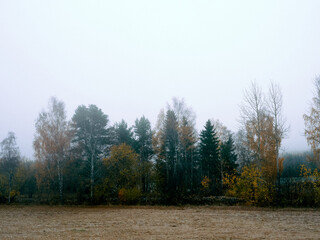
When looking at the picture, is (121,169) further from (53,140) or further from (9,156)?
(9,156)

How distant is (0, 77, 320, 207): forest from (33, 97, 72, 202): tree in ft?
0.31

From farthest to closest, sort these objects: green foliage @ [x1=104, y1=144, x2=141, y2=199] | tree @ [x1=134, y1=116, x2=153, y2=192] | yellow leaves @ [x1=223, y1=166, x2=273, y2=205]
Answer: tree @ [x1=134, y1=116, x2=153, y2=192] → green foliage @ [x1=104, y1=144, x2=141, y2=199] → yellow leaves @ [x1=223, y1=166, x2=273, y2=205]

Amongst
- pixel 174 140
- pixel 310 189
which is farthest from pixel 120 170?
pixel 310 189

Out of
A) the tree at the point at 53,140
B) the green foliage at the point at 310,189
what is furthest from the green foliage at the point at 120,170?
the green foliage at the point at 310,189

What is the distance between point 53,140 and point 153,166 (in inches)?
426

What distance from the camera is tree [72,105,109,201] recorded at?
26031 millimetres

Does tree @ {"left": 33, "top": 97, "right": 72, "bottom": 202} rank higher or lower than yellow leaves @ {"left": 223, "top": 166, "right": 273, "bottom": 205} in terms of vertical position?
higher

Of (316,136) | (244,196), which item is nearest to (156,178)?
(244,196)

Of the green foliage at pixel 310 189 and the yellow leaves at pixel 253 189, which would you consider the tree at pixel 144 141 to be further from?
the green foliage at pixel 310 189

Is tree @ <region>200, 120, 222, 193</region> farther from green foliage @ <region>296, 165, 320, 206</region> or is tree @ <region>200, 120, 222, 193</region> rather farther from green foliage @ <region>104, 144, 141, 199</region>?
green foliage @ <region>296, 165, 320, 206</region>

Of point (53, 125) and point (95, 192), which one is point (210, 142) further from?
point (53, 125)

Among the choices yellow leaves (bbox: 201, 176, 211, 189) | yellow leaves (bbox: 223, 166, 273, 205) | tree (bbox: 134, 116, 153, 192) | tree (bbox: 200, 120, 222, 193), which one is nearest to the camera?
yellow leaves (bbox: 223, 166, 273, 205)

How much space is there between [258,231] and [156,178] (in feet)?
50.0

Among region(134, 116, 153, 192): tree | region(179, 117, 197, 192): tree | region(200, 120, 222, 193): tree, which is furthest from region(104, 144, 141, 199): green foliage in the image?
region(200, 120, 222, 193): tree
